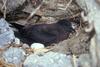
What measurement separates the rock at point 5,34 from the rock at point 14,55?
0.13 metres

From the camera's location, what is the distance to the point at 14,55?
3434 mm

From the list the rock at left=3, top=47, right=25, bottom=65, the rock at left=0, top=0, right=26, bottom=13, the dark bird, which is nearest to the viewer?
the rock at left=3, top=47, right=25, bottom=65

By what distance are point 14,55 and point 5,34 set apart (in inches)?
13.4

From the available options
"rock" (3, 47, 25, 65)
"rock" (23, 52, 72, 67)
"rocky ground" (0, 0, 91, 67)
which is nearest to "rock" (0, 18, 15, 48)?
"rocky ground" (0, 0, 91, 67)

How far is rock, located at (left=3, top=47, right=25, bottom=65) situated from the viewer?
11.1ft

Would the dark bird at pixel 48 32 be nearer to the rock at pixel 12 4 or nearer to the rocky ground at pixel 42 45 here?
the rocky ground at pixel 42 45

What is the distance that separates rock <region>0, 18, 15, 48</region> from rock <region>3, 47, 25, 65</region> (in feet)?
0.42

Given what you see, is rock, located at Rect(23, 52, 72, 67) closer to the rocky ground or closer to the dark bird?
the rocky ground

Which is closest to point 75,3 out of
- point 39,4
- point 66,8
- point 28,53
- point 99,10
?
point 66,8

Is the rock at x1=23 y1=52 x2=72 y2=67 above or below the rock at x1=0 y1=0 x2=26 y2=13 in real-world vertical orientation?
below

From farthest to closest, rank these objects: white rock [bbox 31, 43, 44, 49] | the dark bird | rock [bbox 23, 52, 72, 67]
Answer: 1. the dark bird
2. white rock [bbox 31, 43, 44, 49]
3. rock [bbox 23, 52, 72, 67]

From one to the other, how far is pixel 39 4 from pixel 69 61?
3.10 ft

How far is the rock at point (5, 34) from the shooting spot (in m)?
3.62

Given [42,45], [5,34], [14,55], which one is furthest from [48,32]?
[14,55]
